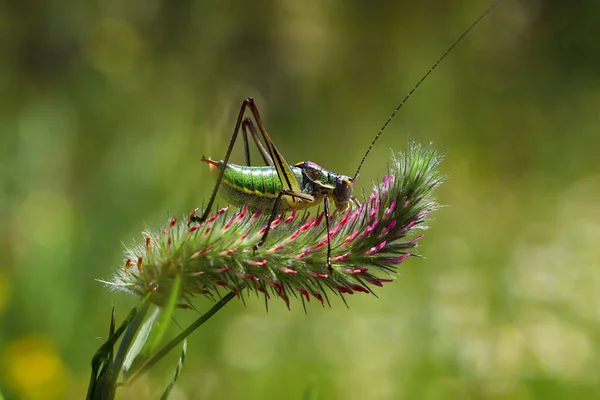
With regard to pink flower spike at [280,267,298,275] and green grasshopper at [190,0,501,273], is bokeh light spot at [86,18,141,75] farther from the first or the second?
pink flower spike at [280,267,298,275]

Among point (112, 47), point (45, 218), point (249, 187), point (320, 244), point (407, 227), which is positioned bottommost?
point (320, 244)

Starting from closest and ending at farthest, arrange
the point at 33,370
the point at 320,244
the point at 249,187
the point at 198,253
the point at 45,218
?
1. the point at 198,253
2. the point at 320,244
3. the point at 249,187
4. the point at 33,370
5. the point at 45,218

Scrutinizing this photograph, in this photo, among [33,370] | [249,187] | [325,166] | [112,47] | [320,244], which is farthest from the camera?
[112,47]

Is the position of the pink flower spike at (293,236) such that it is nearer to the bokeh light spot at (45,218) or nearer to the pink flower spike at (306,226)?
the pink flower spike at (306,226)

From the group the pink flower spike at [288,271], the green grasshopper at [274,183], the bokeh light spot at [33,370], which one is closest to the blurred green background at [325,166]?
the bokeh light spot at [33,370]

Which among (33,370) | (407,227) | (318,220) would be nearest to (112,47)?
(33,370)

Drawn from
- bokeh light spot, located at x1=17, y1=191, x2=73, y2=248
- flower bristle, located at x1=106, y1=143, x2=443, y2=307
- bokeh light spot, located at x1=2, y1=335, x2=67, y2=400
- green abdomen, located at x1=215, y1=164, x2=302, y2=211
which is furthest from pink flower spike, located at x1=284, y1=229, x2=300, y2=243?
bokeh light spot, located at x1=17, y1=191, x2=73, y2=248

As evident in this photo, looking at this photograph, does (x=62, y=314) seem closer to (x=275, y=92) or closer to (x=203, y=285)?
(x=203, y=285)

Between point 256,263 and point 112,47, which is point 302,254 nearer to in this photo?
point 256,263
